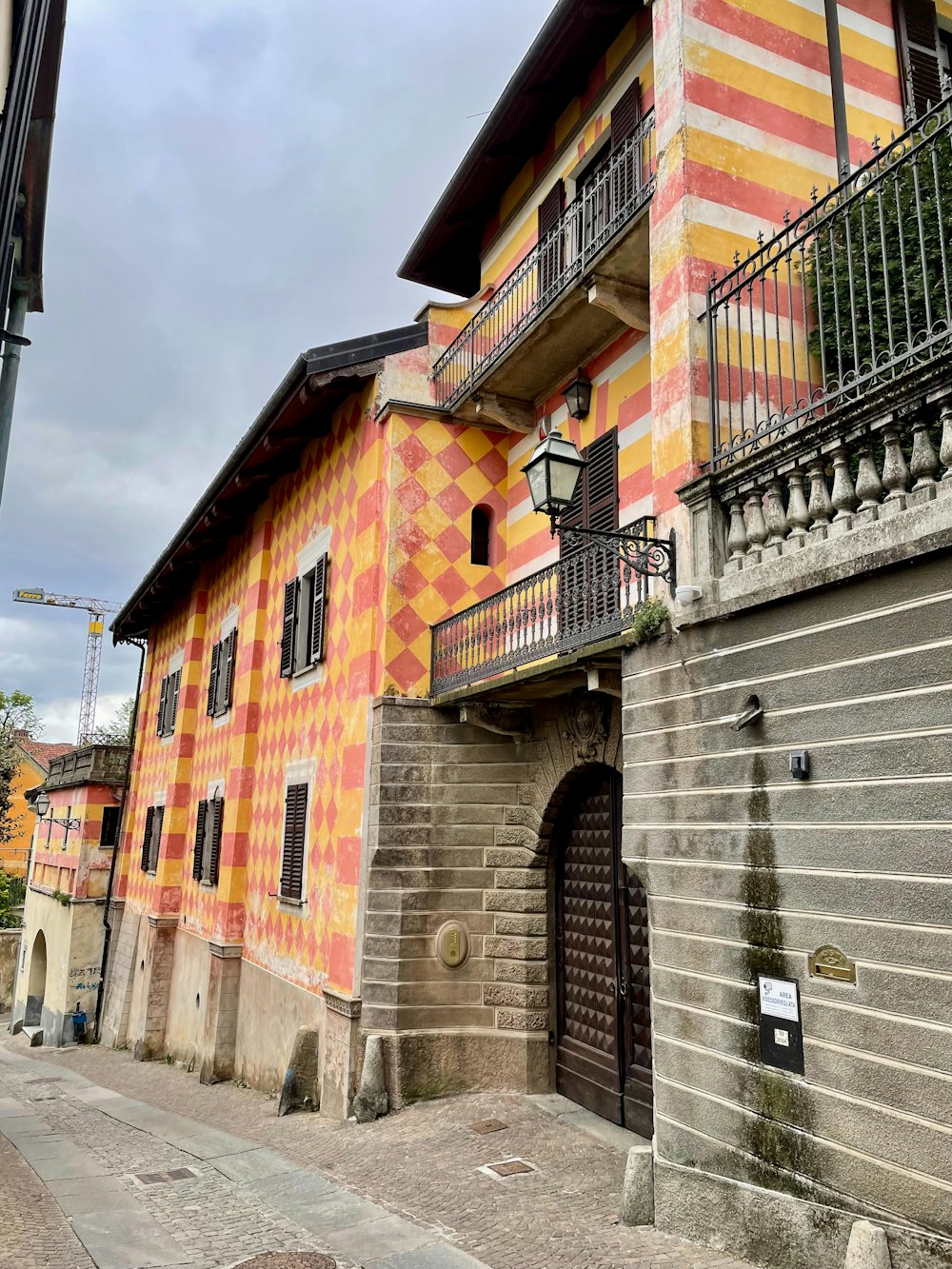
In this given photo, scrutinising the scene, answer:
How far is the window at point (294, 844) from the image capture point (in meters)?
12.6

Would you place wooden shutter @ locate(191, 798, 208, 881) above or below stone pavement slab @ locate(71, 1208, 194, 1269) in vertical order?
above

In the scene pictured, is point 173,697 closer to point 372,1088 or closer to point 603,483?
point 372,1088

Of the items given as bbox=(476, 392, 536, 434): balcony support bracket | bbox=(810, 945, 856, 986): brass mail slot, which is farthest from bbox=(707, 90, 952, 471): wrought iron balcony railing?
bbox=(476, 392, 536, 434): balcony support bracket

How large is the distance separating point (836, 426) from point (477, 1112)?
24.1 ft

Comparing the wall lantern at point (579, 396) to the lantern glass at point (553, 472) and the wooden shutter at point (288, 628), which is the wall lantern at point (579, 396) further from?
the wooden shutter at point (288, 628)

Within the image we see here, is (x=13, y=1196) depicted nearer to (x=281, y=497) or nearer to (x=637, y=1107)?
(x=637, y=1107)

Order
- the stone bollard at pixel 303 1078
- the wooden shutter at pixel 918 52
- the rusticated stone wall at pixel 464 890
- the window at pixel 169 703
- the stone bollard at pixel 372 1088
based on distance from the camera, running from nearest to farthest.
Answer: the wooden shutter at pixel 918 52, the stone bollard at pixel 372 1088, the rusticated stone wall at pixel 464 890, the stone bollard at pixel 303 1078, the window at pixel 169 703

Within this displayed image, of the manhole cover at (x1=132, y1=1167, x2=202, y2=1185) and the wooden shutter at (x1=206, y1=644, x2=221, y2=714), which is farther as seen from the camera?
the wooden shutter at (x1=206, y1=644, x2=221, y2=714)

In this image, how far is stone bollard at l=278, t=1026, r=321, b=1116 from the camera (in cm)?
1067

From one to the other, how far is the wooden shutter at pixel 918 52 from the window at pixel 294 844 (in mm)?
10871

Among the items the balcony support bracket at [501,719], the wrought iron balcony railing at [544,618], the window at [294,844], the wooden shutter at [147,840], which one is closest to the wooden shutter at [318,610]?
the window at [294,844]

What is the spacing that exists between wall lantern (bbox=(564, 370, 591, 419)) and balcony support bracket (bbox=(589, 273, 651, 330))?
1.24 metres

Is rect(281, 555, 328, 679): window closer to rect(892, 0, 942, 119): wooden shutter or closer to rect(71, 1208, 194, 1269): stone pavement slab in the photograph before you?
rect(71, 1208, 194, 1269): stone pavement slab

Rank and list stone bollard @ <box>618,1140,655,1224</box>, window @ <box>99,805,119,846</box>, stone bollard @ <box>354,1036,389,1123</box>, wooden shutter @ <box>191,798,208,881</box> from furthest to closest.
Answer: window @ <box>99,805,119,846</box>
wooden shutter @ <box>191,798,208,881</box>
stone bollard @ <box>354,1036,389,1123</box>
stone bollard @ <box>618,1140,655,1224</box>
